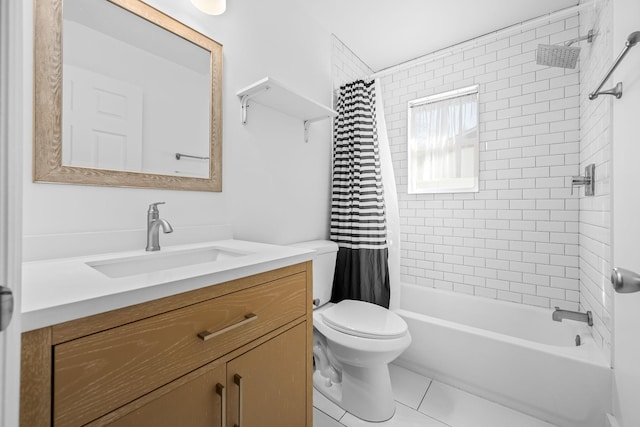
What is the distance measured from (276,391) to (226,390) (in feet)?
0.72

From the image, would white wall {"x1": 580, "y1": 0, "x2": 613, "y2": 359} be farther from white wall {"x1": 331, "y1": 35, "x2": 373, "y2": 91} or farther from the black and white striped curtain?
white wall {"x1": 331, "y1": 35, "x2": 373, "y2": 91}

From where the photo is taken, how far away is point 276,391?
924 millimetres

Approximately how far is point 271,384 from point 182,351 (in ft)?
1.21

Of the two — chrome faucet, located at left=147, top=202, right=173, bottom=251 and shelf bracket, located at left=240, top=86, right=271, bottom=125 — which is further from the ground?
shelf bracket, located at left=240, top=86, right=271, bottom=125

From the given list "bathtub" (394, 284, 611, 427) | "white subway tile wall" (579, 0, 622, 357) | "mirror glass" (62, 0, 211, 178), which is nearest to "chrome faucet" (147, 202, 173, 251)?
"mirror glass" (62, 0, 211, 178)

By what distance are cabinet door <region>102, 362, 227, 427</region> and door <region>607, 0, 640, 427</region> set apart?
3.98 feet

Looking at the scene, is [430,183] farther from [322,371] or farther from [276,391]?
[276,391]

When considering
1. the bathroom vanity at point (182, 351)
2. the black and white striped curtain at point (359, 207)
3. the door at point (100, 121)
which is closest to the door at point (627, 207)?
the bathroom vanity at point (182, 351)

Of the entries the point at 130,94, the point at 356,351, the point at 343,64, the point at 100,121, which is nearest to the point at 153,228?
the point at 100,121

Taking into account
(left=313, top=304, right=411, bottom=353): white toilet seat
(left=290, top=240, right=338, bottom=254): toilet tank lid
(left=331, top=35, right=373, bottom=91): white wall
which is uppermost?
(left=331, top=35, right=373, bottom=91): white wall

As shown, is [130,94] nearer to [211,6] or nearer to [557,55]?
[211,6]

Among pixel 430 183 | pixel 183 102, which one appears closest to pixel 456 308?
pixel 430 183

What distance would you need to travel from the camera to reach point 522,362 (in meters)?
1.50

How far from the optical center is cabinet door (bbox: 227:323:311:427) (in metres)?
0.79
